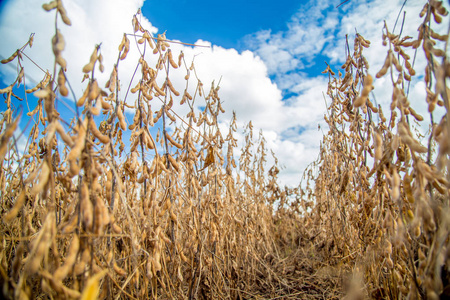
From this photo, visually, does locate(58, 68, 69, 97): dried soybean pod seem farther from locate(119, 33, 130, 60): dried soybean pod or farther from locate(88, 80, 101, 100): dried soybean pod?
locate(119, 33, 130, 60): dried soybean pod

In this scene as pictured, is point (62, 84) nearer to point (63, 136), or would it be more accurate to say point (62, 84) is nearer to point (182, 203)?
point (63, 136)

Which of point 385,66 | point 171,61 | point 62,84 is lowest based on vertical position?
point 62,84

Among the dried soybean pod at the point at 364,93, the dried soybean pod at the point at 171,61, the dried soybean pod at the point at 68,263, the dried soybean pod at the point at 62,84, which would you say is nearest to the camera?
the dried soybean pod at the point at 68,263

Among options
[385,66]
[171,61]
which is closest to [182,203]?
[171,61]

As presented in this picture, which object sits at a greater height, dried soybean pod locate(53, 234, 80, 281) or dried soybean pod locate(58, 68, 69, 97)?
dried soybean pod locate(58, 68, 69, 97)

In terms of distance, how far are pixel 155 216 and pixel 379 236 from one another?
3.90 feet

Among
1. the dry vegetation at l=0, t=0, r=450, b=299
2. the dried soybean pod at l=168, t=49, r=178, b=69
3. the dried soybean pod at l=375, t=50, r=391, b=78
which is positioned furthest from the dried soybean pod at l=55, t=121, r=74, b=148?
the dried soybean pod at l=375, t=50, r=391, b=78

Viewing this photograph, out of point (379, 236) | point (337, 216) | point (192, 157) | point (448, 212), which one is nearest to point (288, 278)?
point (337, 216)

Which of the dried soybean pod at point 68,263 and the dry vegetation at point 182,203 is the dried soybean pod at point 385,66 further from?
the dried soybean pod at point 68,263

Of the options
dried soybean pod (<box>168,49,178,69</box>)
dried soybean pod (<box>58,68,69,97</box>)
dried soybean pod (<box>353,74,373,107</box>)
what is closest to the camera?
dried soybean pod (<box>58,68,69,97</box>)

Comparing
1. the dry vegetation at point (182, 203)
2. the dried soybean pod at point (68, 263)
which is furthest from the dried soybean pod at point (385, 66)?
the dried soybean pod at point (68, 263)

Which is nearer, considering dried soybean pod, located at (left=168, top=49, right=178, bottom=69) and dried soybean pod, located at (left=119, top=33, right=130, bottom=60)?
dried soybean pod, located at (left=119, top=33, right=130, bottom=60)

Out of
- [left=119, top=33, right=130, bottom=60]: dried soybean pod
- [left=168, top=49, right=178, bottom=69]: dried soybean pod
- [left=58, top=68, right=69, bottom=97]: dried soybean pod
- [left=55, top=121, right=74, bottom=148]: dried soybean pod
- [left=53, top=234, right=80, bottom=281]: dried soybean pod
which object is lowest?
[left=53, top=234, right=80, bottom=281]: dried soybean pod

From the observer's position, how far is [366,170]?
162 cm
